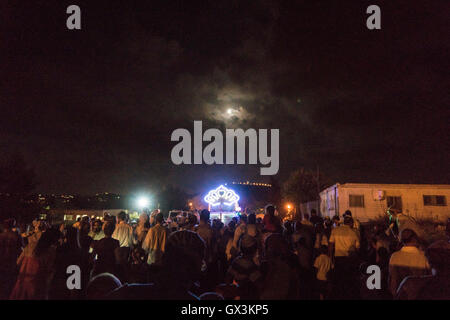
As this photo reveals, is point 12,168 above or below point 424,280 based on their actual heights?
above

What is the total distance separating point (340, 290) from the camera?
20.1 feet

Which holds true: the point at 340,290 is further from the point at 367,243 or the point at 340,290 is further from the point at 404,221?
the point at 367,243

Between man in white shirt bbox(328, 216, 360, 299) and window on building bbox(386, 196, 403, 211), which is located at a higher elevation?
window on building bbox(386, 196, 403, 211)

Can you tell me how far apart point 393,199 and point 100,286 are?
28892 millimetres

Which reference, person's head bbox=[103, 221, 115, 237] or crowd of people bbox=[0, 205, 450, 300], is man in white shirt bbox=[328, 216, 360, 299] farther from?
person's head bbox=[103, 221, 115, 237]

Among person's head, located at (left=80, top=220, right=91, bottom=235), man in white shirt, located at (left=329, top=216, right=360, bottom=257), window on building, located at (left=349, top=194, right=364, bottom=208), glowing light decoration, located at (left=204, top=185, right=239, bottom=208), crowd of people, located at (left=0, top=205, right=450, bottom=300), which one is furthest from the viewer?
window on building, located at (left=349, top=194, right=364, bottom=208)

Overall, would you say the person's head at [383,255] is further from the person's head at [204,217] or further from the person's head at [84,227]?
the person's head at [84,227]

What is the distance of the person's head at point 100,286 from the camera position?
8.89ft

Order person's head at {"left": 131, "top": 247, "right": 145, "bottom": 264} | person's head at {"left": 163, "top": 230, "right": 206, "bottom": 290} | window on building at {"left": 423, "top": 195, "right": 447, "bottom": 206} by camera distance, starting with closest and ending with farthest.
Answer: person's head at {"left": 163, "top": 230, "right": 206, "bottom": 290}, person's head at {"left": 131, "top": 247, "right": 145, "bottom": 264}, window on building at {"left": 423, "top": 195, "right": 447, "bottom": 206}

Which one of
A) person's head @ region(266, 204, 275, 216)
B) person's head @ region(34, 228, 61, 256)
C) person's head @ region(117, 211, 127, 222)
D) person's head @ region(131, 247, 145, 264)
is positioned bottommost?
person's head @ region(131, 247, 145, 264)

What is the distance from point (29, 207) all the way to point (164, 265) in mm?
42417

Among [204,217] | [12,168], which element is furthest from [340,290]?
[12,168]

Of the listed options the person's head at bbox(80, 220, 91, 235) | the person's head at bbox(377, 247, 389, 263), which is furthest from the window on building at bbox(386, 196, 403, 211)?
the person's head at bbox(80, 220, 91, 235)

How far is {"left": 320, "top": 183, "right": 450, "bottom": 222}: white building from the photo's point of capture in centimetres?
2489
